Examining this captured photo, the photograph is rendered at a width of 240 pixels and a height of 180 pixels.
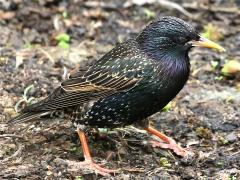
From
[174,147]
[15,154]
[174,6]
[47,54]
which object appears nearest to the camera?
[15,154]

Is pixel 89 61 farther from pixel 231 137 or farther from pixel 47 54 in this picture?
pixel 231 137

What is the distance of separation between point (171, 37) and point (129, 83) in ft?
1.85

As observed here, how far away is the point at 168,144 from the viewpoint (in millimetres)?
6438

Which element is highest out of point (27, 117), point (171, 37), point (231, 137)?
point (171, 37)

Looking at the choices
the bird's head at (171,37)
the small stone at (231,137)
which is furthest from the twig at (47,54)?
the small stone at (231,137)

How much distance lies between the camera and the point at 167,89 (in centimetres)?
586

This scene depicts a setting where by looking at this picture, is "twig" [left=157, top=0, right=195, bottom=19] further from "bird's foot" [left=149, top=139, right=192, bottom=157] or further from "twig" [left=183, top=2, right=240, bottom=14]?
"bird's foot" [left=149, top=139, right=192, bottom=157]

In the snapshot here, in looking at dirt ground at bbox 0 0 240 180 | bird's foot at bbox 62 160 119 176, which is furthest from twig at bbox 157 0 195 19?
bird's foot at bbox 62 160 119 176

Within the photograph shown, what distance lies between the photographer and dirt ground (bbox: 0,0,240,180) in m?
5.97

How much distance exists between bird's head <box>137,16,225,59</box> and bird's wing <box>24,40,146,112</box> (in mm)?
213

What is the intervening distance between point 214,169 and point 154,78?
1.02m

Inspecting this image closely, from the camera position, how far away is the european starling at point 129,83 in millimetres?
5863

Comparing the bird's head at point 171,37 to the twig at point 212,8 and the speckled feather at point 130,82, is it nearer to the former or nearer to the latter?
the speckled feather at point 130,82

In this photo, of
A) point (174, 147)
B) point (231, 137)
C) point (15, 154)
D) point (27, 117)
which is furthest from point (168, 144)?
point (15, 154)
